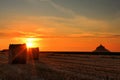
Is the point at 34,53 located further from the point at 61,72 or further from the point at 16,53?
the point at 61,72

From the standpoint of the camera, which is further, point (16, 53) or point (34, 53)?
point (34, 53)

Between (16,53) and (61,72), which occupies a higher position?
(16,53)

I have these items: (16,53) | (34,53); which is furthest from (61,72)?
(34,53)

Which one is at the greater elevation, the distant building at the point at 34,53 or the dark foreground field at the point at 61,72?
the distant building at the point at 34,53

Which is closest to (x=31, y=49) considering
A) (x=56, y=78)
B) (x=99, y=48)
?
(x=56, y=78)

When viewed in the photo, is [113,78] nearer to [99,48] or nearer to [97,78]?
[97,78]

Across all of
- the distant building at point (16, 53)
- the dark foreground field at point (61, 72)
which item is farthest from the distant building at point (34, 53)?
the dark foreground field at point (61, 72)

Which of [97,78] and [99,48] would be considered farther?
[99,48]

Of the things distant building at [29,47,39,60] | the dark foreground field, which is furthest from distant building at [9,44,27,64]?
distant building at [29,47,39,60]

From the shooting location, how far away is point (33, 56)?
3338 cm

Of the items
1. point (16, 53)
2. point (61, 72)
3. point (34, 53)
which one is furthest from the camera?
point (34, 53)

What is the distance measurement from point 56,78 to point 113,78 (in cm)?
249

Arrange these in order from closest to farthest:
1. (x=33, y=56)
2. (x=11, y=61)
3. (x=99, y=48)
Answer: (x=11, y=61)
(x=33, y=56)
(x=99, y=48)

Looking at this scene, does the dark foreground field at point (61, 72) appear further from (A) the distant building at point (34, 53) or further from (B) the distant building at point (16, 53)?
(A) the distant building at point (34, 53)
